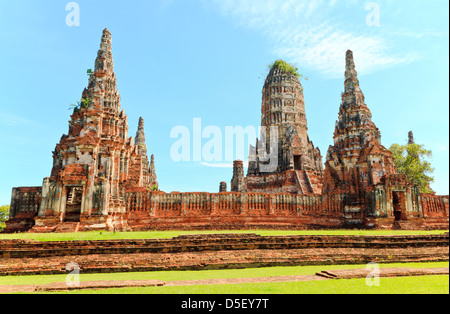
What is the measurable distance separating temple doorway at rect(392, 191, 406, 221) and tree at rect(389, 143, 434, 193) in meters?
14.1

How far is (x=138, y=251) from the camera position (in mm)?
10969

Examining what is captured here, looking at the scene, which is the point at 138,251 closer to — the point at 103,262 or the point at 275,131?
the point at 103,262

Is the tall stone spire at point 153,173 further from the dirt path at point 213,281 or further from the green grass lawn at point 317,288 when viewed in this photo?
the green grass lawn at point 317,288

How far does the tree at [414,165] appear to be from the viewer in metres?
35.8

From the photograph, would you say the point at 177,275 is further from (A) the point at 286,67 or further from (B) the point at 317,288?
(A) the point at 286,67

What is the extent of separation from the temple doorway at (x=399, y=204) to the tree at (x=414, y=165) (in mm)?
14127

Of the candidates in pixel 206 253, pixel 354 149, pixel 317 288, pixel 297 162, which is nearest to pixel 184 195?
pixel 206 253

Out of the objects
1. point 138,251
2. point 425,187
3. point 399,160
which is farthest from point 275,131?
point 138,251

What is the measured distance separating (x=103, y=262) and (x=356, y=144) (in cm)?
2116

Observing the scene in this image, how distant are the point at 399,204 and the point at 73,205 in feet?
72.2

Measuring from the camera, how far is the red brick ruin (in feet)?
64.1

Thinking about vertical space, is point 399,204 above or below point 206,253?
above

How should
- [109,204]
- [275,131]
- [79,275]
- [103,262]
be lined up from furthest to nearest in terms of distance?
[275,131] → [109,204] → [103,262] → [79,275]

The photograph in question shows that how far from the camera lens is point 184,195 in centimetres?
→ 2219
